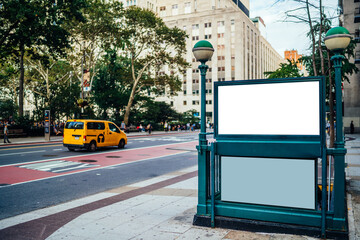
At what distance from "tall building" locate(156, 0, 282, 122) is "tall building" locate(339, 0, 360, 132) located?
49.4 m

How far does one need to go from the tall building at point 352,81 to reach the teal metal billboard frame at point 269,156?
3466 cm

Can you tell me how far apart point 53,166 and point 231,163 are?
9165 millimetres

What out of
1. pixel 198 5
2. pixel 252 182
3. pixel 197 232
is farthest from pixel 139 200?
pixel 198 5

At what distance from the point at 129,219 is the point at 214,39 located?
8992 centimetres

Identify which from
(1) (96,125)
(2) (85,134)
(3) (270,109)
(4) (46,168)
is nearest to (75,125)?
(2) (85,134)

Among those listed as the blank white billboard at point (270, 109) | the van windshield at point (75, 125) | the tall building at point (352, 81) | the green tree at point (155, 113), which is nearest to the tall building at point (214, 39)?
the green tree at point (155, 113)

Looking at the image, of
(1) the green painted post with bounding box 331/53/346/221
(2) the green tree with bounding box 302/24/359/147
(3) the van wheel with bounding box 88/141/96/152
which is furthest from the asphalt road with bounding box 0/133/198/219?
(2) the green tree with bounding box 302/24/359/147

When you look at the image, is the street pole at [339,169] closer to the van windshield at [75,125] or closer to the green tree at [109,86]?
the van windshield at [75,125]

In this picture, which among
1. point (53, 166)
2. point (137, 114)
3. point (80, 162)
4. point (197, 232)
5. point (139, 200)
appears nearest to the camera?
point (197, 232)

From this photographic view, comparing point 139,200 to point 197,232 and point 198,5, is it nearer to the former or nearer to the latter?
point 197,232

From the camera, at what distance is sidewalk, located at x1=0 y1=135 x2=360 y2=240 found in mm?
4418

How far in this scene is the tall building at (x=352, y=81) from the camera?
113 ft

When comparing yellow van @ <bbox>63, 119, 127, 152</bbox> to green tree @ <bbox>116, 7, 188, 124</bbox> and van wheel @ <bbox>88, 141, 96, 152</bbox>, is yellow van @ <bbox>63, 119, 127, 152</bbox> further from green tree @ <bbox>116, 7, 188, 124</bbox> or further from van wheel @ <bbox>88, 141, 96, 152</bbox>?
green tree @ <bbox>116, 7, 188, 124</bbox>

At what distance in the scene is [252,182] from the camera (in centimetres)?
457
